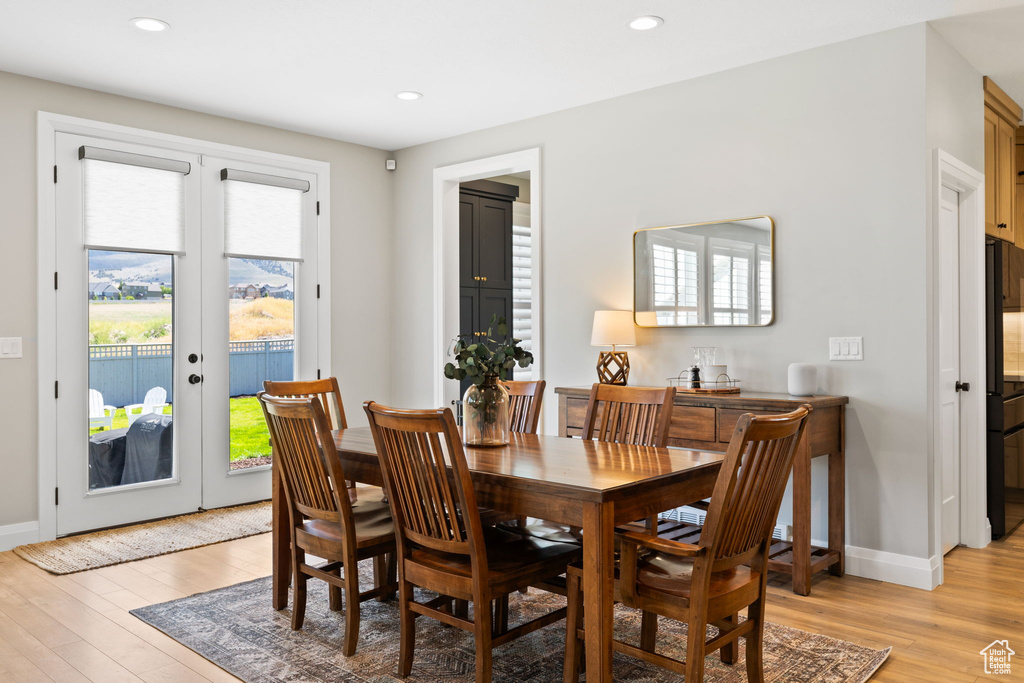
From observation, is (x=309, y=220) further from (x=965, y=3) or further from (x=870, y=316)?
(x=965, y=3)

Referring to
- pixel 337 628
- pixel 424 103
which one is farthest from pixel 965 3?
pixel 337 628

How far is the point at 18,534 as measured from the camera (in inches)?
165

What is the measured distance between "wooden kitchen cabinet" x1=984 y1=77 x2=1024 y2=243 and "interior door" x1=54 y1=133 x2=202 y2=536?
15.9 feet

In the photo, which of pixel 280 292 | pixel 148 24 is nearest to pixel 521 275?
pixel 280 292

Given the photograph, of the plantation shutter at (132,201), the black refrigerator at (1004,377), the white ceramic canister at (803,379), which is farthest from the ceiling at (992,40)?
the plantation shutter at (132,201)

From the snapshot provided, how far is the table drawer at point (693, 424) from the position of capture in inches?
144

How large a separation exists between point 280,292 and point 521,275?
2246 mm

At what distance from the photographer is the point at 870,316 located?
365 centimetres

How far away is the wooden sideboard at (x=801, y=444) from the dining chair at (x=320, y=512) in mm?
1579

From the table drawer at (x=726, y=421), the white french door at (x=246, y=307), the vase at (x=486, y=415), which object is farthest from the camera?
the white french door at (x=246, y=307)

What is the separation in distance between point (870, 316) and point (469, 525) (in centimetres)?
241

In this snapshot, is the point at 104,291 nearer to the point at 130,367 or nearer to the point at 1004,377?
the point at 130,367

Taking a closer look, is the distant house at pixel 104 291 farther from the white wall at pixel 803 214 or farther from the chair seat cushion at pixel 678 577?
the chair seat cushion at pixel 678 577

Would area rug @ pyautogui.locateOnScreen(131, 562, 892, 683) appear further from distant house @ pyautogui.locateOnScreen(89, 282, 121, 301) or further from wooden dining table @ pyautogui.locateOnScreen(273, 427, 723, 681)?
distant house @ pyautogui.locateOnScreen(89, 282, 121, 301)
